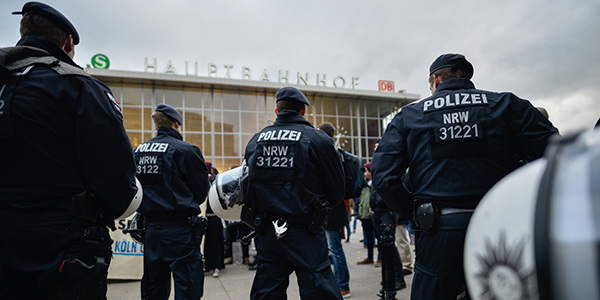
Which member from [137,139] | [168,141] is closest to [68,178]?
[168,141]

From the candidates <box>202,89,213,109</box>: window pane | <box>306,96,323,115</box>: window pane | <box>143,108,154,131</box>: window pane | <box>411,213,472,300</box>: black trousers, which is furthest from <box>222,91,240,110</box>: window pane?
<box>411,213,472,300</box>: black trousers

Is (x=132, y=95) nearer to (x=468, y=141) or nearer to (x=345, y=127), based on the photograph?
(x=345, y=127)

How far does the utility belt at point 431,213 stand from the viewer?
207 centimetres

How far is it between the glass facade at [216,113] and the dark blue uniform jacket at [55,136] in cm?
1964

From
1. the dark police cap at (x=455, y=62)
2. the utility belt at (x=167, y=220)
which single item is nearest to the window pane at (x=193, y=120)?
the utility belt at (x=167, y=220)

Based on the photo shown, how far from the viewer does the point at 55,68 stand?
1.91 metres

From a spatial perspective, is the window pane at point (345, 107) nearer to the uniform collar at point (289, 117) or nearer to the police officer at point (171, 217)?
the police officer at point (171, 217)

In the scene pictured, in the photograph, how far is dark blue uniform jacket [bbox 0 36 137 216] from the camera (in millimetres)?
1751

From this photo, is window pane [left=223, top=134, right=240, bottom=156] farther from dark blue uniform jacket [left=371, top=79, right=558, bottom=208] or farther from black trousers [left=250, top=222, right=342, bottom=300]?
dark blue uniform jacket [left=371, top=79, right=558, bottom=208]

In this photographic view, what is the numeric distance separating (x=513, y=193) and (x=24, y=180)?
2115 millimetres

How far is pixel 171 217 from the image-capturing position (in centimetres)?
348

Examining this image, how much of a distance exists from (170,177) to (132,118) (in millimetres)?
20109

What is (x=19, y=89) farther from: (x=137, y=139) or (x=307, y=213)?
(x=137, y=139)

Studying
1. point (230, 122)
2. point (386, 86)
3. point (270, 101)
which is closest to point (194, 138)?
point (230, 122)
